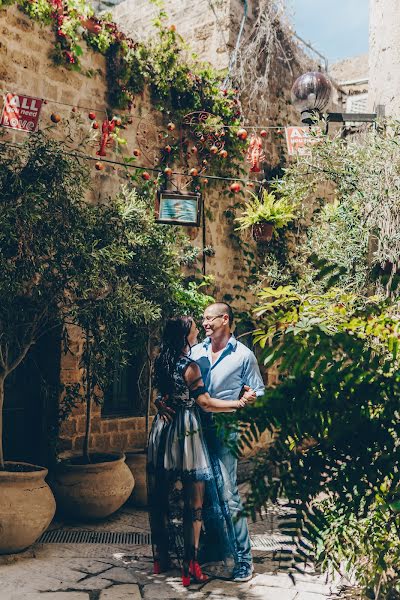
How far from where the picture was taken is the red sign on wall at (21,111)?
6090 millimetres

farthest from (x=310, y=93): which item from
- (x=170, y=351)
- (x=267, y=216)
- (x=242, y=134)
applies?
(x=170, y=351)

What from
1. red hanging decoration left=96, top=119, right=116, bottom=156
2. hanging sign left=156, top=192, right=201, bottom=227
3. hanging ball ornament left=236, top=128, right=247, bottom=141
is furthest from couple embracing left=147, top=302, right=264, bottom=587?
hanging ball ornament left=236, top=128, right=247, bottom=141

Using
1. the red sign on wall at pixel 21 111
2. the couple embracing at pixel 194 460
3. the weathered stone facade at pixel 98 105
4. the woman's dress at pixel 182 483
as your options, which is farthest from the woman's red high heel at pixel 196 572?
the red sign on wall at pixel 21 111

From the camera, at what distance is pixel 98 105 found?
749 centimetres

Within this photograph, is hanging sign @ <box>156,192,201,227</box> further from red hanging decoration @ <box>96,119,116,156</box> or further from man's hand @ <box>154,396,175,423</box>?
man's hand @ <box>154,396,175,423</box>

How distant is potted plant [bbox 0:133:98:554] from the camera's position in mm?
4805

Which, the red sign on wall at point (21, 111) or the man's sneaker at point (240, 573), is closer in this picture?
the man's sneaker at point (240, 573)

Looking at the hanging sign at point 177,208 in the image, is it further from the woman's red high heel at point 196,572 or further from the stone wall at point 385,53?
the woman's red high heel at point 196,572

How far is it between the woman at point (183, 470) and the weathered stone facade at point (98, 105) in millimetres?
1946

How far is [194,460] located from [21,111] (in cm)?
382

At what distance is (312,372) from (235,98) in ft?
26.8

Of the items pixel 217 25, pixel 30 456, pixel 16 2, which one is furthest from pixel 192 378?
pixel 217 25

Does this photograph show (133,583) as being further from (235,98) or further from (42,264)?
(235,98)

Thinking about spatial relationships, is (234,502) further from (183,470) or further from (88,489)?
(88,489)
